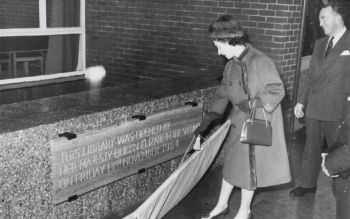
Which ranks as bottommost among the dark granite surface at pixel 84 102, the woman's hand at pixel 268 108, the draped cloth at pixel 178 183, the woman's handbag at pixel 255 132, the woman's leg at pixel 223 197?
the woman's leg at pixel 223 197

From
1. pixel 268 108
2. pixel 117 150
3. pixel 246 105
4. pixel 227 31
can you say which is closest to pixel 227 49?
pixel 227 31

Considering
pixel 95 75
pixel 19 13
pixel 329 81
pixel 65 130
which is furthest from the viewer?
pixel 19 13

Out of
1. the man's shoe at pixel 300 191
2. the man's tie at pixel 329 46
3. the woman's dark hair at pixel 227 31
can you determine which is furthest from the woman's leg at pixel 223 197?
the man's tie at pixel 329 46

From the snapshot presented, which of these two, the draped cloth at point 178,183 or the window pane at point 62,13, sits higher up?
the window pane at point 62,13

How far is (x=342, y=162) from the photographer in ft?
10.1

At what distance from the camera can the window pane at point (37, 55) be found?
8383mm

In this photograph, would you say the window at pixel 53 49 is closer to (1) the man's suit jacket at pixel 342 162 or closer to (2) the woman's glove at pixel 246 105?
(2) the woman's glove at pixel 246 105

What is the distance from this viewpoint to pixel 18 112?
418 centimetres

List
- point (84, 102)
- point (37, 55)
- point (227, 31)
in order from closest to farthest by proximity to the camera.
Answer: point (227, 31) → point (84, 102) → point (37, 55)

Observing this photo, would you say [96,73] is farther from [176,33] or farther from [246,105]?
[246,105]

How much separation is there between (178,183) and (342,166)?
1.50 meters

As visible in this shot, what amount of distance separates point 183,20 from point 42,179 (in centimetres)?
450

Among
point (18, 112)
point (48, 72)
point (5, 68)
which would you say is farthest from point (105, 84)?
point (18, 112)

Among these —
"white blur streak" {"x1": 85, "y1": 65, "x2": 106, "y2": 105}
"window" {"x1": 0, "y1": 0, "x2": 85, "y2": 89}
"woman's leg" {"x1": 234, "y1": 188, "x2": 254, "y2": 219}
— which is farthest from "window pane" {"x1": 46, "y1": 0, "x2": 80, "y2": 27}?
"woman's leg" {"x1": 234, "y1": 188, "x2": 254, "y2": 219}
